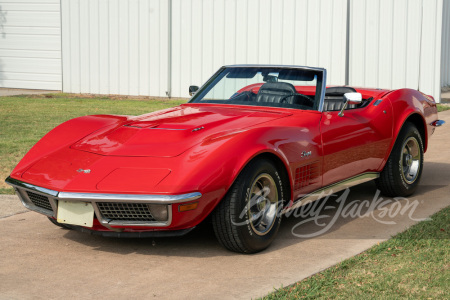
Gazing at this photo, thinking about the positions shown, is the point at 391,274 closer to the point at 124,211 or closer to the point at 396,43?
the point at 124,211

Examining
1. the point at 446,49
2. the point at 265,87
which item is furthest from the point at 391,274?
the point at 446,49

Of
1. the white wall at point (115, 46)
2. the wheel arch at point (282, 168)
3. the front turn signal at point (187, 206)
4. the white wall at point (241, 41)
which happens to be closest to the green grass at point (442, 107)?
the white wall at point (241, 41)

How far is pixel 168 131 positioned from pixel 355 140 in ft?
5.51

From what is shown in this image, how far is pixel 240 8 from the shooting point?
15898mm


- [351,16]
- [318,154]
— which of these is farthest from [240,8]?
[318,154]

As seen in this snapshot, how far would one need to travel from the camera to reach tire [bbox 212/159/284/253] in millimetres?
4254

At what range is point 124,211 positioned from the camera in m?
4.14

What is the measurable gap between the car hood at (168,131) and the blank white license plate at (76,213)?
461 millimetres

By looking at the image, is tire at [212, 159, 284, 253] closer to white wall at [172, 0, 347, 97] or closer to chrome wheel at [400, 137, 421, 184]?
chrome wheel at [400, 137, 421, 184]

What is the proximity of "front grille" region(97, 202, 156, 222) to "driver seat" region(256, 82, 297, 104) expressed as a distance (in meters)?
1.78

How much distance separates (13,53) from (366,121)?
1577 centimetres

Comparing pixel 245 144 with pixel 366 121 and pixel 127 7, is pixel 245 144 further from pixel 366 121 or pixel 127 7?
pixel 127 7

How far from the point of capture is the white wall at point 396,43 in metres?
14.3

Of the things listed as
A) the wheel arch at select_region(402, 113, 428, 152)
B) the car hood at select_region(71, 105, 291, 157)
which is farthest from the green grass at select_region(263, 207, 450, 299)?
the wheel arch at select_region(402, 113, 428, 152)
